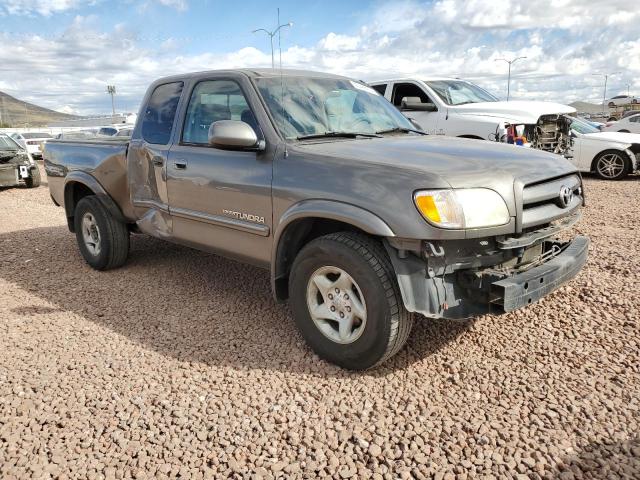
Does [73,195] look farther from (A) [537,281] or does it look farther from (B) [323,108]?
(A) [537,281]

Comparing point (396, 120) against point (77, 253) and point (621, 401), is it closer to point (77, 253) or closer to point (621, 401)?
point (621, 401)

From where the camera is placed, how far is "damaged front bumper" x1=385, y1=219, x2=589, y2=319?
9.68 feet

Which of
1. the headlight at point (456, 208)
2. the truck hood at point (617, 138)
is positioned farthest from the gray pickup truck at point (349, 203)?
the truck hood at point (617, 138)

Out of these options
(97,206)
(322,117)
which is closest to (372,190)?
(322,117)

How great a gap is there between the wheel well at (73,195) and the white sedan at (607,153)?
976 centimetres

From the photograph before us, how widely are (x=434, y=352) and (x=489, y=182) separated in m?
1.27

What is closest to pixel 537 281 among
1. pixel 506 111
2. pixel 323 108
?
pixel 323 108

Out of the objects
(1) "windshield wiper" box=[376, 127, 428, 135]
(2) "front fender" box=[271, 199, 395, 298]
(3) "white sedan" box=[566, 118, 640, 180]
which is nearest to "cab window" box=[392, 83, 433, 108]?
(3) "white sedan" box=[566, 118, 640, 180]

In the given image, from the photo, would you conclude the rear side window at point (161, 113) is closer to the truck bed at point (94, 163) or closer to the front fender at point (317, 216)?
the truck bed at point (94, 163)

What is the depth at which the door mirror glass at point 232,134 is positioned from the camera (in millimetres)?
3551

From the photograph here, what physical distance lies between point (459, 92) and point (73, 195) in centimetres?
774

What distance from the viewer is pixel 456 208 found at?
114 inches

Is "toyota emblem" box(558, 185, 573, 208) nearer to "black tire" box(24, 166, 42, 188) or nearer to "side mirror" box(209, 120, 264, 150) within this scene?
"side mirror" box(209, 120, 264, 150)

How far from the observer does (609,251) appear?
5.65 metres
